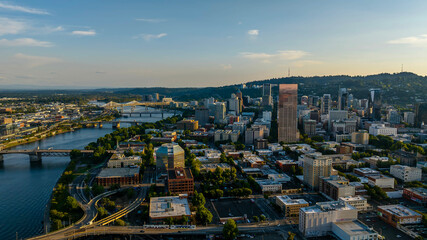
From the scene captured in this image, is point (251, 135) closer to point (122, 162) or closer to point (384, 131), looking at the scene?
point (384, 131)

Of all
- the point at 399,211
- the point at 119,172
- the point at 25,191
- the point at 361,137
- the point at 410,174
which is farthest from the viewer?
the point at 361,137

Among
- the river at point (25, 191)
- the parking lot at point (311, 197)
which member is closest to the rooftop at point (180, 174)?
the parking lot at point (311, 197)

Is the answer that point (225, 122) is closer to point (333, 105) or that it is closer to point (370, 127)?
point (370, 127)

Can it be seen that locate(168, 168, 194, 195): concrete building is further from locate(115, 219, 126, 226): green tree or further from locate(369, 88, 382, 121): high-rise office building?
locate(369, 88, 382, 121): high-rise office building

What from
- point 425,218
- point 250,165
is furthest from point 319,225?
point 250,165

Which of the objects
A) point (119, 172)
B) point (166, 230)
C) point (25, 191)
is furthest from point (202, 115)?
point (166, 230)

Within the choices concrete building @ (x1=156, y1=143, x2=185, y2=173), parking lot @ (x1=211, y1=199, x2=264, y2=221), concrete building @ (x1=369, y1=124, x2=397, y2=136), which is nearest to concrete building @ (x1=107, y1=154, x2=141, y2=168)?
concrete building @ (x1=156, y1=143, x2=185, y2=173)

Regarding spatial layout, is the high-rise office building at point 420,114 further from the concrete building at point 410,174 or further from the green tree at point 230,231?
the green tree at point 230,231
